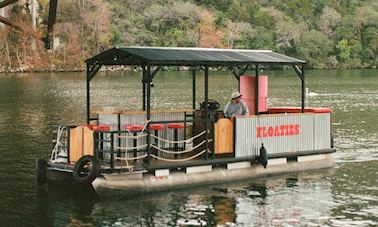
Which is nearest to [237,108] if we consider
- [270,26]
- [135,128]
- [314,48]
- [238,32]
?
[135,128]

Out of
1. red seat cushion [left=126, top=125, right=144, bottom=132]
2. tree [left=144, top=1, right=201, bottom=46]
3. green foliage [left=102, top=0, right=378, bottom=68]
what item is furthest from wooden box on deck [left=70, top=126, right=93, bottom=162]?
tree [left=144, top=1, right=201, bottom=46]

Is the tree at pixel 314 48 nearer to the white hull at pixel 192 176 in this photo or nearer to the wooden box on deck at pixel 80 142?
the white hull at pixel 192 176

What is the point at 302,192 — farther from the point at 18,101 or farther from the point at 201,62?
the point at 18,101

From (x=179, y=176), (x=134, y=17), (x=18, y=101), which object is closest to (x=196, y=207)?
(x=179, y=176)

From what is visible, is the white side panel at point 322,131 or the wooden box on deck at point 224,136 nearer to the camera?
the wooden box on deck at point 224,136

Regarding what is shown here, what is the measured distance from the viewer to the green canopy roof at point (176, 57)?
22.2 meters

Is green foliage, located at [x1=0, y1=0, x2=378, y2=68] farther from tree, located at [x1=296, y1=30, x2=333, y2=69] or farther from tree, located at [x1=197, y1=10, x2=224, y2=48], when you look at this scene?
tree, located at [x1=296, y1=30, x2=333, y2=69]

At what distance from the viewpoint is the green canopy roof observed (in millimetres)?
22156

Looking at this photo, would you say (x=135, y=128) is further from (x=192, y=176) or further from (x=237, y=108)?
(x=237, y=108)

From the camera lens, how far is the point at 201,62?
22859 millimetres

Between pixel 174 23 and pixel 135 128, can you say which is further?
pixel 174 23

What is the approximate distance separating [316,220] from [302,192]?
3.41 metres

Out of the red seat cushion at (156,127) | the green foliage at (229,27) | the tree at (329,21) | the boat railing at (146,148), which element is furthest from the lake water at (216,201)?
the tree at (329,21)

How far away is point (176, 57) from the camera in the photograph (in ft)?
74.3
